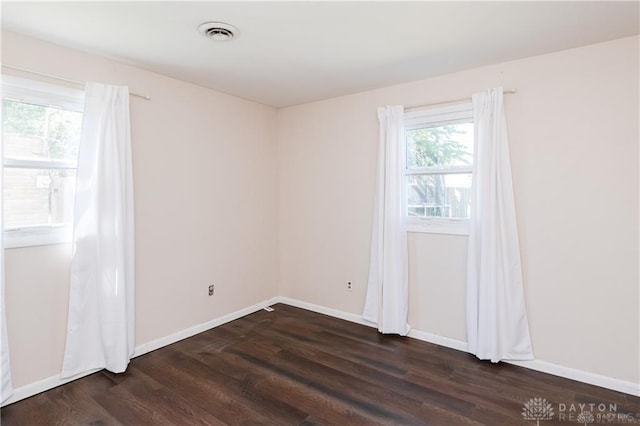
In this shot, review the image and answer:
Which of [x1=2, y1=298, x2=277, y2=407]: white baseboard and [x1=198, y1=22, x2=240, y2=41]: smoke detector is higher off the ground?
[x1=198, y1=22, x2=240, y2=41]: smoke detector

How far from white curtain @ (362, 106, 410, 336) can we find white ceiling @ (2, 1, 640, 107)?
20.4 inches

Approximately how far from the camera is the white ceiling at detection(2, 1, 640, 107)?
6.32 ft

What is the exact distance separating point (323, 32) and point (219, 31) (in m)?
0.67

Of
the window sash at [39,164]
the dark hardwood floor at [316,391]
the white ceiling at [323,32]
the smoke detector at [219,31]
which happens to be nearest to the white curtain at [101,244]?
the window sash at [39,164]

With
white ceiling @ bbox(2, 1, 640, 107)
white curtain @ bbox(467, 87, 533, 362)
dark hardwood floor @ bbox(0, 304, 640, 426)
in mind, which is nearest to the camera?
white ceiling @ bbox(2, 1, 640, 107)

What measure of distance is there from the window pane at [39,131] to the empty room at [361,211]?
0.01m

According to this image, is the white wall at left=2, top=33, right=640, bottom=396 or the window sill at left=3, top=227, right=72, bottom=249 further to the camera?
the white wall at left=2, top=33, right=640, bottom=396

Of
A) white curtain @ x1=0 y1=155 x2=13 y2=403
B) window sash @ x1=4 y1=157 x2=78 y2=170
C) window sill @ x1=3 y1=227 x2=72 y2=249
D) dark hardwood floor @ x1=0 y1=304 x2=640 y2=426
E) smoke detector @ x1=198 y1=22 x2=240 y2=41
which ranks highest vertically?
smoke detector @ x1=198 y1=22 x2=240 y2=41

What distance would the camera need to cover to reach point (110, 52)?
Result: 253 centimetres

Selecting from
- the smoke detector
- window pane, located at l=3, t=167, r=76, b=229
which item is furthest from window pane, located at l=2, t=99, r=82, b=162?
the smoke detector

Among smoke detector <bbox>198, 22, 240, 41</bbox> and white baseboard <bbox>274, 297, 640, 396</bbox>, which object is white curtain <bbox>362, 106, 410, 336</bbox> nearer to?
white baseboard <bbox>274, 297, 640, 396</bbox>

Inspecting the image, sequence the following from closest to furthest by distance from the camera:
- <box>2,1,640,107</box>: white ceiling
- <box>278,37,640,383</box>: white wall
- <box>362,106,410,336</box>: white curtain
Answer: <box>2,1,640,107</box>: white ceiling < <box>278,37,640,383</box>: white wall < <box>362,106,410,336</box>: white curtain

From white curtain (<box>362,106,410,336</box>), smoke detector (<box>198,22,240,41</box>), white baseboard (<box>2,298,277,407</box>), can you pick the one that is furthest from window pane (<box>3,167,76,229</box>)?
white curtain (<box>362,106,410,336</box>)

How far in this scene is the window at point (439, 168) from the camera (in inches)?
118
